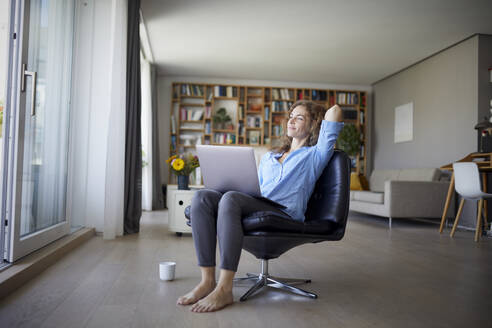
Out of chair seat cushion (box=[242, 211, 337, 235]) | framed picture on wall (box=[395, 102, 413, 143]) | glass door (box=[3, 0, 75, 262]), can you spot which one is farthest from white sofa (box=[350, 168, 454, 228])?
glass door (box=[3, 0, 75, 262])

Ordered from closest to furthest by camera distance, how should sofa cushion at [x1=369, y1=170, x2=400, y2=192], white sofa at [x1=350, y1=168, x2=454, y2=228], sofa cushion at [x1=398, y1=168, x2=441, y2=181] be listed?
white sofa at [x1=350, y1=168, x2=454, y2=228], sofa cushion at [x1=398, y1=168, x2=441, y2=181], sofa cushion at [x1=369, y1=170, x2=400, y2=192]

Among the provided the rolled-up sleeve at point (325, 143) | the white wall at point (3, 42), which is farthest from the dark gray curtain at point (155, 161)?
the rolled-up sleeve at point (325, 143)

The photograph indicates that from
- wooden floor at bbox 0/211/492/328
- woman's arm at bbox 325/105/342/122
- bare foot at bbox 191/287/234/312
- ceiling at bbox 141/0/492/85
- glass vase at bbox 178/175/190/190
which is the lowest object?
wooden floor at bbox 0/211/492/328

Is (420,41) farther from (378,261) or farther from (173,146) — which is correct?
(173,146)

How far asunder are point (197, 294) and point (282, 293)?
0.43 meters

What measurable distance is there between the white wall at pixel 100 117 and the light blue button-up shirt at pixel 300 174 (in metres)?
1.94

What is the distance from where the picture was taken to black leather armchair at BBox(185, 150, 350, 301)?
168cm

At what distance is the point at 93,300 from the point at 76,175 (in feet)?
6.27

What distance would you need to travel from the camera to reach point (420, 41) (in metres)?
5.51

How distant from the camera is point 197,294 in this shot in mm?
1674

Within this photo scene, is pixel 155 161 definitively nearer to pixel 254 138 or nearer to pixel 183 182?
pixel 254 138

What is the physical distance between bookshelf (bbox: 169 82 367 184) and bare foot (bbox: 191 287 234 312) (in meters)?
5.98

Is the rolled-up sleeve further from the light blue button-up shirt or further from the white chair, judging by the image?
the white chair

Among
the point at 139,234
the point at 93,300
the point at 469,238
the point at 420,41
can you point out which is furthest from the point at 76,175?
the point at 420,41
